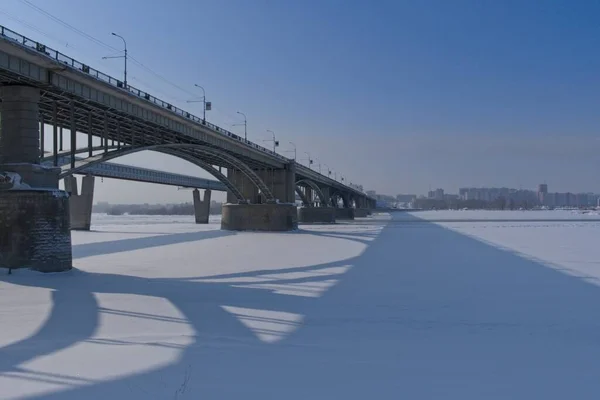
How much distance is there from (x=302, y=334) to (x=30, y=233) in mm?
14820

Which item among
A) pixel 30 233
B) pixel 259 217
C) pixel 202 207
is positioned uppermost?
pixel 202 207

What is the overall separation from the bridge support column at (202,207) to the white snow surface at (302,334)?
7705 centimetres

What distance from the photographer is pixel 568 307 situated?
13.6 m

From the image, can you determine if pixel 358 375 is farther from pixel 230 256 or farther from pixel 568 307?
pixel 230 256

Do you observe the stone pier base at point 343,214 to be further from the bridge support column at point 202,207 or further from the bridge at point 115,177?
the bridge support column at point 202,207

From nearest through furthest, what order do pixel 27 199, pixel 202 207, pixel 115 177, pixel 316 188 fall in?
pixel 27 199, pixel 115 177, pixel 316 188, pixel 202 207

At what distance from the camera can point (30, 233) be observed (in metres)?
20.8

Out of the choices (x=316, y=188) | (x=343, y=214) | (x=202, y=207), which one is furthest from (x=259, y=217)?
(x=343, y=214)

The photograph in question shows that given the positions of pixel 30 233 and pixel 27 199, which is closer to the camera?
pixel 30 233

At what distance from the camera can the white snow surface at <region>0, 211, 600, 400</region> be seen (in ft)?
24.7

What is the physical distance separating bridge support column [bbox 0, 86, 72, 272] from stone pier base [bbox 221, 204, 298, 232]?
127 ft

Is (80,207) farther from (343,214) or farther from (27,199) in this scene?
(343,214)

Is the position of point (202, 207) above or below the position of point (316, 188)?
below

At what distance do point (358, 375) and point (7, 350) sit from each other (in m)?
6.40
